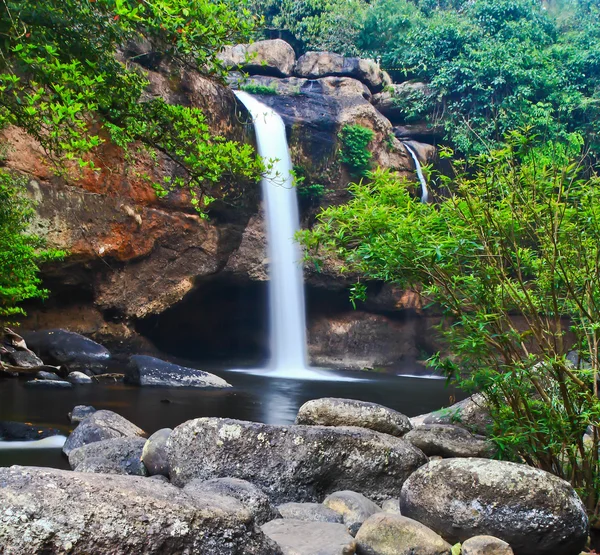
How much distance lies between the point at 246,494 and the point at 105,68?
191 inches

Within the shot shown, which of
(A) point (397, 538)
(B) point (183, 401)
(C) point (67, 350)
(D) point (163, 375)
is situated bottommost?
(B) point (183, 401)

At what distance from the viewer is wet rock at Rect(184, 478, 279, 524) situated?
4.48 m

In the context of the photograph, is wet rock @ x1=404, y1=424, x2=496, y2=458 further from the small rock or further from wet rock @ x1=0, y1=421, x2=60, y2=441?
the small rock

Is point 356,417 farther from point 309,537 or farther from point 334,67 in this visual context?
point 334,67

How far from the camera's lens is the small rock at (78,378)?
13.6m

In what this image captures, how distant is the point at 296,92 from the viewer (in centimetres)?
2384

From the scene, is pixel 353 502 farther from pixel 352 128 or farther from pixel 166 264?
pixel 352 128

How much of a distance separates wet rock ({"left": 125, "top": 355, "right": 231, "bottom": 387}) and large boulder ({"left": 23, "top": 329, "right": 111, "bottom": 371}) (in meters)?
1.25

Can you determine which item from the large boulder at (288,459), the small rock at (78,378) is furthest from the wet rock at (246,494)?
the small rock at (78,378)

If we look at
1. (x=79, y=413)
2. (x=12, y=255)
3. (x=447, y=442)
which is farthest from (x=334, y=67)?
(x=447, y=442)

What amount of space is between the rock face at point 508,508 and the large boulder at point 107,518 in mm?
1727

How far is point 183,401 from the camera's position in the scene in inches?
479

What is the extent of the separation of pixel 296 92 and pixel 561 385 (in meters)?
20.6

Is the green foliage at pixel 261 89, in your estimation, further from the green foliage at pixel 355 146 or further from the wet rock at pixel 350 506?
the wet rock at pixel 350 506
